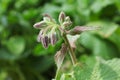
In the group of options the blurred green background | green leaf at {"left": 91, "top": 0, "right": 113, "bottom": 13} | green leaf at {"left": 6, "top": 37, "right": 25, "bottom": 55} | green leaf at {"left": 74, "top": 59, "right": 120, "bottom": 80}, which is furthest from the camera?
green leaf at {"left": 6, "top": 37, "right": 25, "bottom": 55}

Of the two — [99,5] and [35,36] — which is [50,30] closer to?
[99,5]

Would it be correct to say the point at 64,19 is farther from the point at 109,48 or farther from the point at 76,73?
the point at 109,48

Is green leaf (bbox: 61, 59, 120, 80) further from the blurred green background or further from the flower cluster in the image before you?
the blurred green background

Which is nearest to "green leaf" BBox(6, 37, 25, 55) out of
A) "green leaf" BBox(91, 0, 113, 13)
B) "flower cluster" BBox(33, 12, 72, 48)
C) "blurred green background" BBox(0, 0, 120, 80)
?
"blurred green background" BBox(0, 0, 120, 80)

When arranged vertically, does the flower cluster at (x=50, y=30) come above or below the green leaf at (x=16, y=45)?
above

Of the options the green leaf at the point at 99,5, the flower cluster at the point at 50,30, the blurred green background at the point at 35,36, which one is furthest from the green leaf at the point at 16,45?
the flower cluster at the point at 50,30

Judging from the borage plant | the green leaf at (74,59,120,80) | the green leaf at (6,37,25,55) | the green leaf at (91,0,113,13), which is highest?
the borage plant

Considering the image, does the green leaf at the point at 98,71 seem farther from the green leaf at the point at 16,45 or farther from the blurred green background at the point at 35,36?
the green leaf at the point at 16,45
